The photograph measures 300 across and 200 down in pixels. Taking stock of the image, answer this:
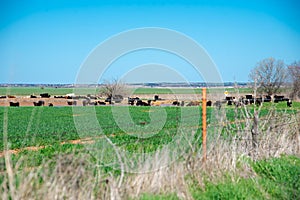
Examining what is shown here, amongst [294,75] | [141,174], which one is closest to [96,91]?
[294,75]

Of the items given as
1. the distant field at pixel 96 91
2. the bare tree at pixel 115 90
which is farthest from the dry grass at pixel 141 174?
the bare tree at pixel 115 90

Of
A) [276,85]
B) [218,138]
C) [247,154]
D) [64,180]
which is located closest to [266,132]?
[247,154]

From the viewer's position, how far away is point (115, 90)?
7094 centimetres

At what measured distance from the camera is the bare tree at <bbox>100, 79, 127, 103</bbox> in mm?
69250

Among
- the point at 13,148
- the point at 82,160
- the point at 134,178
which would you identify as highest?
the point at 82,160

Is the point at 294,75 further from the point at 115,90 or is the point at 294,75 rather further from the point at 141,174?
the point at 141,174

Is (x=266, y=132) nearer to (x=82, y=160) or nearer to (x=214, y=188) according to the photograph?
(x=214, y=188)

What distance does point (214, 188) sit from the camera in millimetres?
6535

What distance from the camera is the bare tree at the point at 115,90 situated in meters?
69.2

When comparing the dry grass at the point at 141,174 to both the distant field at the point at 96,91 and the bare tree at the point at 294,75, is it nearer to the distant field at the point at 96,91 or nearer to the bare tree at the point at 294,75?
the distant field at the point at 96,91

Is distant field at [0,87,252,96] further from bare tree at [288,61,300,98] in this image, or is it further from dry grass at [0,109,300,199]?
bare tree at [288,61,300,98]

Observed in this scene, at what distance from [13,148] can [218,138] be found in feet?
36.1

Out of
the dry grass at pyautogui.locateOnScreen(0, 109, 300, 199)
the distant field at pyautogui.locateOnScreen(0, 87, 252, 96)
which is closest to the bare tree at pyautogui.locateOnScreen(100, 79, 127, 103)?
the distant field at pyautogui.locateOnScreen(0, 87, 252, 96)

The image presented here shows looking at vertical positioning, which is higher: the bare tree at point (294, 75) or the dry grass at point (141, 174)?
the bare tree at point (294, 75)
